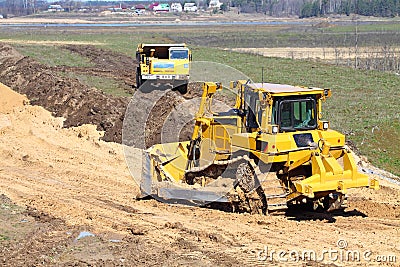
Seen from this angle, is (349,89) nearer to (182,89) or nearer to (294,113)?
(182,89)

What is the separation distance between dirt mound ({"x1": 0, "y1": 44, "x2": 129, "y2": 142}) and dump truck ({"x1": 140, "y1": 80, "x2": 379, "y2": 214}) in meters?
8.19

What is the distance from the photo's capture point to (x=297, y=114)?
12.7m

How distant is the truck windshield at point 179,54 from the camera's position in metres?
31.4

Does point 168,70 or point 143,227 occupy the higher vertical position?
point 168,70

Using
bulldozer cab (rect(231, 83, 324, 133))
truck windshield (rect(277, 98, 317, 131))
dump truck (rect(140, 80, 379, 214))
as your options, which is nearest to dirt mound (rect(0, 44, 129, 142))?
dump truck (rect(140, 80, 379, 214))

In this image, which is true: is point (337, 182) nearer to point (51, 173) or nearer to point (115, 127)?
point (51, 173)

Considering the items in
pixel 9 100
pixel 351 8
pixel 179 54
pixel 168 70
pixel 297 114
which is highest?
pixel 297 114

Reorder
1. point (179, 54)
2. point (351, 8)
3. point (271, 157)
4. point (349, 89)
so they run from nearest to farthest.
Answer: point (271, 157) < point (179, 54) < point (349, 89) < point (351, 8)

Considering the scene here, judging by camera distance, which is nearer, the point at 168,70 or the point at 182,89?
the point at 168,70

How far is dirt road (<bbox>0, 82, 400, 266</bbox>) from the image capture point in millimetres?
10641

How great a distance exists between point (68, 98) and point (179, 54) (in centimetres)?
717

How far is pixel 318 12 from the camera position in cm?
16038

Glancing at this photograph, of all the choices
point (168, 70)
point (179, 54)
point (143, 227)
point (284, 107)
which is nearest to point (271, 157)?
point (284, 107)

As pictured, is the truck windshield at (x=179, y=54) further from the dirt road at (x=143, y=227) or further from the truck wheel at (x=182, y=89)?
the dirt road at (x=143, y=227)
